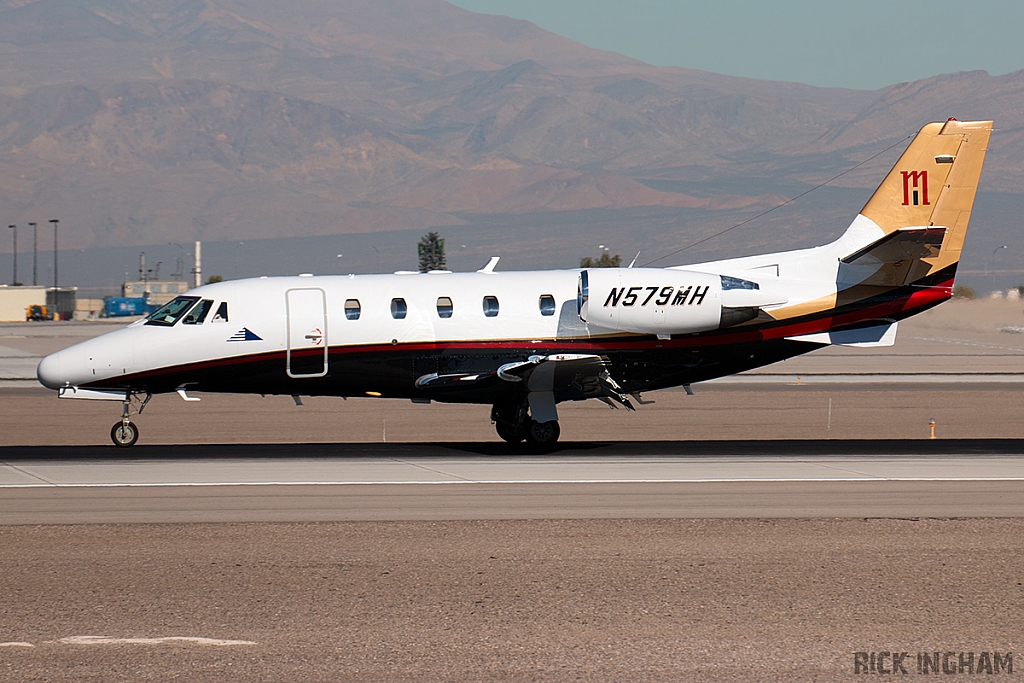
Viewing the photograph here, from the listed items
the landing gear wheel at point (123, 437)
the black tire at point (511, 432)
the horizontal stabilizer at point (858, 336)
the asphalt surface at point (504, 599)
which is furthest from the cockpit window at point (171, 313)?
the horizontal stabilizer at point (858, 336)

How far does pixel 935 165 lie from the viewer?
84.3 feet

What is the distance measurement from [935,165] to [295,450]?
14.7 m

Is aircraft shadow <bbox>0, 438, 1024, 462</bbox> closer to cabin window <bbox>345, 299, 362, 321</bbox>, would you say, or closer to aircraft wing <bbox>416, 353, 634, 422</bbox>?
aircraft wing <bbox>416, 353, 634, 422</bbox>

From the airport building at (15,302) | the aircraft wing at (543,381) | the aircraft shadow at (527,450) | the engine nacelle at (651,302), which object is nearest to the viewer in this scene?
the aircraft shadow at (527,450)

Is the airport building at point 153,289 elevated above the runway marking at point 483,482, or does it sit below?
above

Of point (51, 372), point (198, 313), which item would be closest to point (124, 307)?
point (51, 372)

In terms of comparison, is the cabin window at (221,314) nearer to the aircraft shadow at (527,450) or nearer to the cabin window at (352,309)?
the cabin window at (352,309)

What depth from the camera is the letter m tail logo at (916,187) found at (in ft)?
84.5

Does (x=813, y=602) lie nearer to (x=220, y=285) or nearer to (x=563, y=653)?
(x=563, y=653)

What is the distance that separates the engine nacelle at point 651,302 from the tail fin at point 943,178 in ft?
15.1

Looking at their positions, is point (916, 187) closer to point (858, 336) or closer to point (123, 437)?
point (858, 336)

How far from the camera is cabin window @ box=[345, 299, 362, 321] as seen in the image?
2473 centimetres

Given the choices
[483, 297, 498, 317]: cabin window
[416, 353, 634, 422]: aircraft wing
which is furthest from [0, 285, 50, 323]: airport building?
[416, 353, 634, 422]: aircraft wing

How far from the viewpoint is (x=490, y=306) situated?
81.0ft
